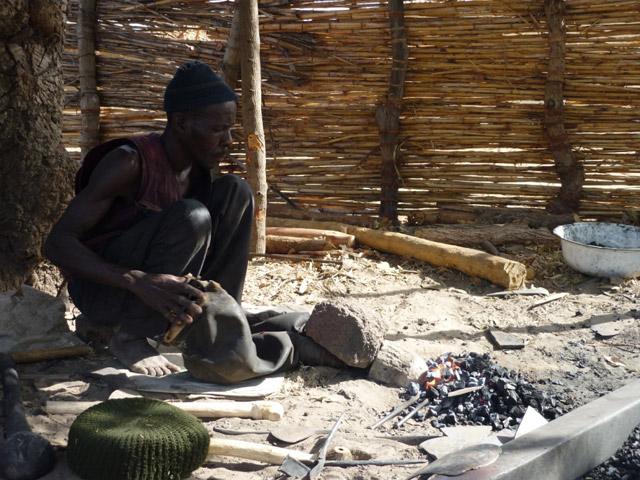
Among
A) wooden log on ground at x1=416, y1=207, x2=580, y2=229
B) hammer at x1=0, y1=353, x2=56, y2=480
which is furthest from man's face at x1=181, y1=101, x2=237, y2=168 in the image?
wooden log on ground at x1=416, y1=207, x2=580, y2=229

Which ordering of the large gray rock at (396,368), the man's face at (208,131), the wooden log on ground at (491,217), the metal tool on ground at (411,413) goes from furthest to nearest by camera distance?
1. the wooden log on ground at (491,217)
2. the large gray rock at (396,368)
3. the man's face at (208,131)
4. the metal tool on ground at (411,413)

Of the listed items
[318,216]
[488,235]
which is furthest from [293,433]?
[318,216]

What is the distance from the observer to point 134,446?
201 cm

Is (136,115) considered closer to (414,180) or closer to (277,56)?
(277,56)

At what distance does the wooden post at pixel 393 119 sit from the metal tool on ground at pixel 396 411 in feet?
11.5

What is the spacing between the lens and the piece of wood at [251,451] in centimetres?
221

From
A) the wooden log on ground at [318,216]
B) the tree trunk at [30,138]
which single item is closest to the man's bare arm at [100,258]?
the tree trunk at [30,138]

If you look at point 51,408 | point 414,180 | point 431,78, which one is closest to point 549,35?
point 431,78

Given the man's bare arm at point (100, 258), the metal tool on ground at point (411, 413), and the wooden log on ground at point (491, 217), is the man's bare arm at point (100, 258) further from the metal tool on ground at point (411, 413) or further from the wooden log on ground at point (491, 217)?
the wooden log on ground at point (491, 217)

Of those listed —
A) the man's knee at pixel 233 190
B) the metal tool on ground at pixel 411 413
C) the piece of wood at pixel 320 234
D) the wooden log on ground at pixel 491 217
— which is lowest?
the metal tool on ground at pixel 411 413

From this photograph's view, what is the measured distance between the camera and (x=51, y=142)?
357cm

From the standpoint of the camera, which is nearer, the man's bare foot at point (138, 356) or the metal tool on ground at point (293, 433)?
the metal tool on ground at point (293, 433)

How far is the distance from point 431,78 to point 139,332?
409 cm

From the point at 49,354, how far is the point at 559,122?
15.5 ft
